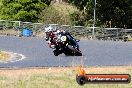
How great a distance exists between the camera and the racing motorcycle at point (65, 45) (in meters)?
25.7

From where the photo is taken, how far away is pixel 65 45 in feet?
86.4

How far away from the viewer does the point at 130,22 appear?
54938 millimetres

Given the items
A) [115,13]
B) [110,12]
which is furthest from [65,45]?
[110,12]

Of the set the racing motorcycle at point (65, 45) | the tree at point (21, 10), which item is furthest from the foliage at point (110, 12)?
the racing motorcycle at point (65, 45)

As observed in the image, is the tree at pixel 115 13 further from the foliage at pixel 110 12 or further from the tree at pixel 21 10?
the tree at pixel 21 10

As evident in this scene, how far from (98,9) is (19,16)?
31.6 ft

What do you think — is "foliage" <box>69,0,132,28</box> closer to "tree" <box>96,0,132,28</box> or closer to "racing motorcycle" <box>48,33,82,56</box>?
"tree" <box>96,0,132,28</box>

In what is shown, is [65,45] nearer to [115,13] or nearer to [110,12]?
[115,13]

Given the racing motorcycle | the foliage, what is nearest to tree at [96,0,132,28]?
the foliage

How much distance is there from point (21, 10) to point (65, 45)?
2934 cm

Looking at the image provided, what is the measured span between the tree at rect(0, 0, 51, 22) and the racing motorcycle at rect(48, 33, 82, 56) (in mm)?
27873

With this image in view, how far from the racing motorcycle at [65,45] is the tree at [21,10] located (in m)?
27.9

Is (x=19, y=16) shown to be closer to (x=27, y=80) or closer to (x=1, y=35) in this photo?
(x=1, y=35)

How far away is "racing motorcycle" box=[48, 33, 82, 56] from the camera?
25.7 meters
